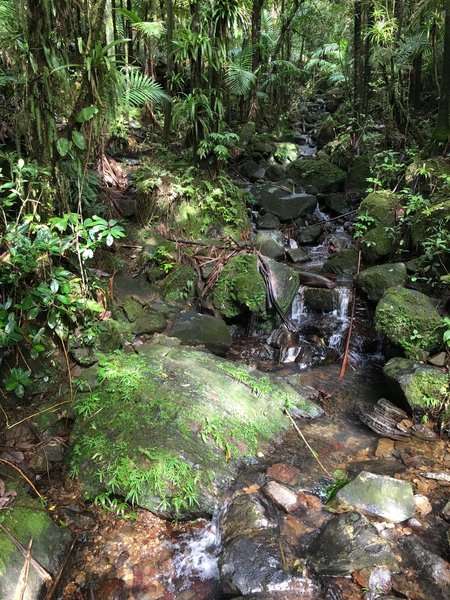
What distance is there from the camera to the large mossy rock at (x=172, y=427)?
323cm

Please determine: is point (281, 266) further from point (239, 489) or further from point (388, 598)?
point (388, 598)

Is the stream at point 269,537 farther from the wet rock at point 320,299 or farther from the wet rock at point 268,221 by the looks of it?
the wet rock at point 268,221

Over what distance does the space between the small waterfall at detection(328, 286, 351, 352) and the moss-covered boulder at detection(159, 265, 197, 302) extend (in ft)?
7.66

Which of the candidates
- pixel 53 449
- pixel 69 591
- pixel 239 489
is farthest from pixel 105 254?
pixel 69 591

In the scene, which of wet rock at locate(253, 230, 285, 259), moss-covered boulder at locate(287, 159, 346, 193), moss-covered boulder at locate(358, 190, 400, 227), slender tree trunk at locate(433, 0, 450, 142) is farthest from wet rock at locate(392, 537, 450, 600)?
moss-covered boulder at locate(287, 159, 346, 193)

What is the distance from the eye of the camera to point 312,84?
19609 millimetres

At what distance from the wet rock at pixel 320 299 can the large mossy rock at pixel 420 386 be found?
7.26 feet

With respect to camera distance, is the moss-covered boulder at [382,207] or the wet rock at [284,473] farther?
the moss-covered boulder at [382,207]

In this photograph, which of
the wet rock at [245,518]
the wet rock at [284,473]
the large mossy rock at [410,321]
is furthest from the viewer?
the large mossy rock at [410,321]

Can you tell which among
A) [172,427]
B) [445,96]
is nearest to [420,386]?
[172,427]

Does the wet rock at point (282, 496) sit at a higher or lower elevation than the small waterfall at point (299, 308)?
lower

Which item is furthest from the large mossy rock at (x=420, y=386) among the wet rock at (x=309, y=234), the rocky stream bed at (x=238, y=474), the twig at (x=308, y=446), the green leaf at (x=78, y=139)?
the wet rock at (x=309, y=234)

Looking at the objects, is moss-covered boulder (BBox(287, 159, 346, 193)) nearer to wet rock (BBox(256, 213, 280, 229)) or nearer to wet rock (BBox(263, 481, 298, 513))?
wet rock (BBox(256, 213, 280, 229))

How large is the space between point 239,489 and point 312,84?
20.4 m
